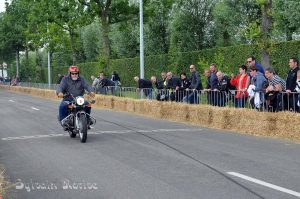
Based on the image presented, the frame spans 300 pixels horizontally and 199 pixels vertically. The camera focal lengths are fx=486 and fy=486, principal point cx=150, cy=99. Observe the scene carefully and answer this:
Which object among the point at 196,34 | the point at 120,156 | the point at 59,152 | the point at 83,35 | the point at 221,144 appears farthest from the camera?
the point at 83,35

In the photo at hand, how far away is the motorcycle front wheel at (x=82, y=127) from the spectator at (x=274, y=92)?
5.01 meters

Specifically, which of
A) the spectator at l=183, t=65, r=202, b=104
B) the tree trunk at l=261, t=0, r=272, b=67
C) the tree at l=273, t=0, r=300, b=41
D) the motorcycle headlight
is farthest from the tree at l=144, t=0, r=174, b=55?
the motorcycle headlight

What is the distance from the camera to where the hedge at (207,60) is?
24859mm

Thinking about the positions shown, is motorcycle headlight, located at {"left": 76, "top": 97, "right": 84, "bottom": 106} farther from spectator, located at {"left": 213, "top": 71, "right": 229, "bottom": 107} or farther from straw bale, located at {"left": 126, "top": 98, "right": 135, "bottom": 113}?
straw bale, located at {"left": 126, "top": 98, "right": 135, "bottom": 113}

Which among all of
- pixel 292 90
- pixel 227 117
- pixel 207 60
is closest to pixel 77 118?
pixel 227 117

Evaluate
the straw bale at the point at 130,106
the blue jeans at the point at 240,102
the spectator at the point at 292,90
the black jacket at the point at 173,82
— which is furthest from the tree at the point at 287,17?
the spectator at the point at 292,90

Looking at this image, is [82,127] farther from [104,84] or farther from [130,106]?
[104,84]

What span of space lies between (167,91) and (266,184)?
13.4 metres

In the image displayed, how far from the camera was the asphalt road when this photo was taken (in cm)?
690

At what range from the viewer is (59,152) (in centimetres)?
1064

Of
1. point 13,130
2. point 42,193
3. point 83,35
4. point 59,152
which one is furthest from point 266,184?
point 83,35

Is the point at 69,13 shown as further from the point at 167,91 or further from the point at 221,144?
the point at 221,144

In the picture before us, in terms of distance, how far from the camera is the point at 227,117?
14875 millimetres

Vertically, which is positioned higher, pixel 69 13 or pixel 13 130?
pixel 69 13
